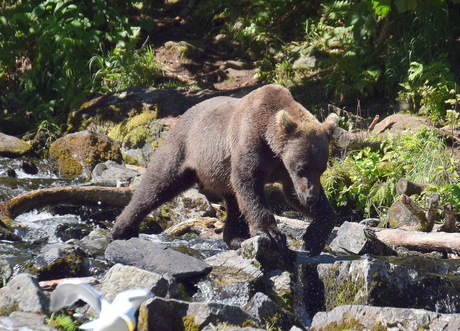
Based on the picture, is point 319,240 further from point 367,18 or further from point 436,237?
point 367,18

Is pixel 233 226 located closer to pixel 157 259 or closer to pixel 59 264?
A: pixel 157 259

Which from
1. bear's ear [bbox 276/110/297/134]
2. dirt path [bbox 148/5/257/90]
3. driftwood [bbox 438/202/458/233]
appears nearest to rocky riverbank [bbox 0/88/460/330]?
driftwood [bbox 438/202/458/233]

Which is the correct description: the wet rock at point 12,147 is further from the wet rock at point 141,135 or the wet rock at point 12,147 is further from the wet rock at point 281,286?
the wet rock at point 281,286

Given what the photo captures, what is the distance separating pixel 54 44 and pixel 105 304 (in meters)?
11.7

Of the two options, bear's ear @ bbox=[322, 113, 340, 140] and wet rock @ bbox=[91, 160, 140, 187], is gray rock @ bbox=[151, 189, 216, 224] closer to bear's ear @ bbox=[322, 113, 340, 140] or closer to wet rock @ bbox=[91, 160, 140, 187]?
wet rock @ bbox=[91, 160, 140, 187]

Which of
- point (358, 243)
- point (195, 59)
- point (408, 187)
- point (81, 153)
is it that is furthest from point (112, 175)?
point (195, 59)

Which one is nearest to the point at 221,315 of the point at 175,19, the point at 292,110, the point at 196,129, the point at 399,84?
the point at 292,110

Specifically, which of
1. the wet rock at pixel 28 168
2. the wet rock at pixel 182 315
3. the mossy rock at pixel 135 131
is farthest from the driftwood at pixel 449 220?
the wet rock at pixel 28 168

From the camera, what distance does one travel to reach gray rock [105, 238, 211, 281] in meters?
6.24

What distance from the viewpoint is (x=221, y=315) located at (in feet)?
17.1

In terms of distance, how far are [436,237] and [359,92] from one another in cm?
568

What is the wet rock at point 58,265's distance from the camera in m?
6.48

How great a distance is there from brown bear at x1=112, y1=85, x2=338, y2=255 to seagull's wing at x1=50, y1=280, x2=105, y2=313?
2038mm

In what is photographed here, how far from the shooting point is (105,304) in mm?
4742
